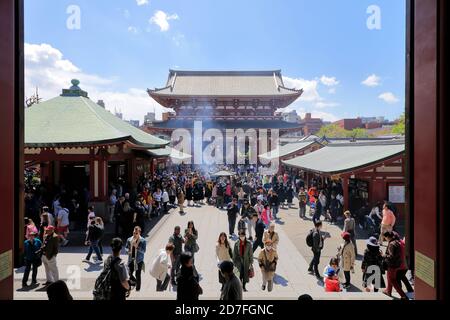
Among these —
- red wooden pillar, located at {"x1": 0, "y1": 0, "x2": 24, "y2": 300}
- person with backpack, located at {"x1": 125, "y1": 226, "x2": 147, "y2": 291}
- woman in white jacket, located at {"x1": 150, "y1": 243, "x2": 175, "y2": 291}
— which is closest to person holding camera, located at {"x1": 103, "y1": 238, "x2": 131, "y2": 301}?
red wooden pillar, located at {"x1": 0, "y1": 0, "x2": 24, "y2": 300}

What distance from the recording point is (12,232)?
12.5ft

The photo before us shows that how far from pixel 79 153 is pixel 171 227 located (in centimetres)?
577

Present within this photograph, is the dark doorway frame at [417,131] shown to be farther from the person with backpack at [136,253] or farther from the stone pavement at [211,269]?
the person with backpack at [136,253]

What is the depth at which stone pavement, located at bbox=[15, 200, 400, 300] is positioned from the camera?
19.2 feet

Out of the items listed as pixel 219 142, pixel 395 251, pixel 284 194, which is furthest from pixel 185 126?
pixel 395 251

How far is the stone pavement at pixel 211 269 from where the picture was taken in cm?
586

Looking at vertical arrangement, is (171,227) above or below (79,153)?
below

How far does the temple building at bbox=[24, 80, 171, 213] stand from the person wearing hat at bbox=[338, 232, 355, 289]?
377 inches

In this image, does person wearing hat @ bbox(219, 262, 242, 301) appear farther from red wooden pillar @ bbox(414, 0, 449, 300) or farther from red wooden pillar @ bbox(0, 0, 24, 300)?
red wooden pillar @ bbox(0, 0, 24, 300)

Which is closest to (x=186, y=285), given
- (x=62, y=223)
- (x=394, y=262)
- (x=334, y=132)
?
(x=394, y=262)

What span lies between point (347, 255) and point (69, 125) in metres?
13.2

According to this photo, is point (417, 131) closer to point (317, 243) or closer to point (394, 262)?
point (394, 262)

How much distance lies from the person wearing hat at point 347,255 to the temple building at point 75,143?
31.4 ft
